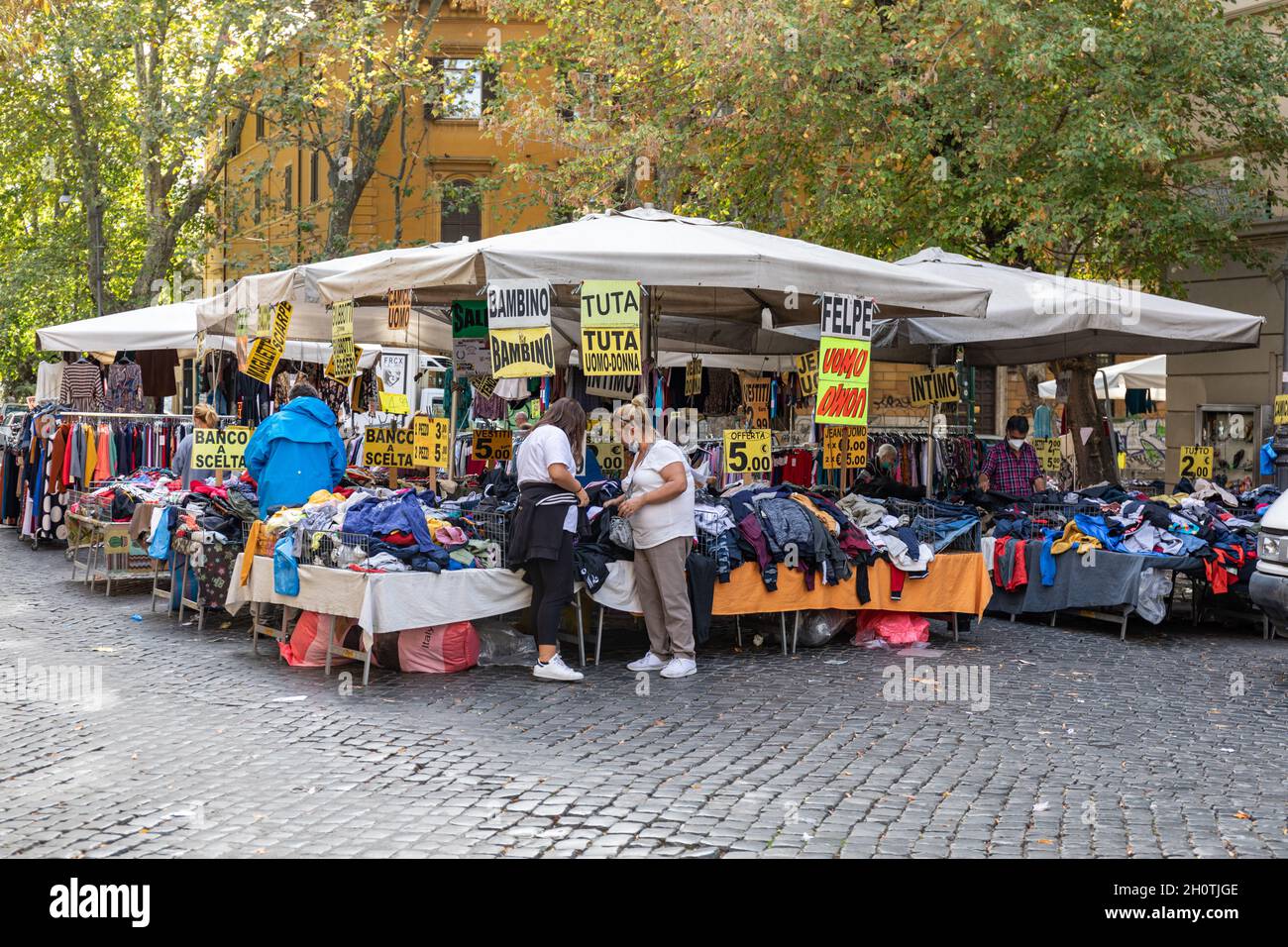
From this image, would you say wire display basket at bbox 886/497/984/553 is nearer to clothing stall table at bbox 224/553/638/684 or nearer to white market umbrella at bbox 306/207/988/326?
white market umbrella at bbox 306/207/988/326

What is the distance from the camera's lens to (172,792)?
6.29 metres

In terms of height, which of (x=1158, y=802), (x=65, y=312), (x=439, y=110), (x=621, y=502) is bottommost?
(x=1158, y=802)

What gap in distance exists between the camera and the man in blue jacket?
10.9 metres

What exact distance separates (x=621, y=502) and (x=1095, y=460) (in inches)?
415

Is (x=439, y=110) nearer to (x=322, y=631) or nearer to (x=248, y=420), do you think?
(x=248, y=420)

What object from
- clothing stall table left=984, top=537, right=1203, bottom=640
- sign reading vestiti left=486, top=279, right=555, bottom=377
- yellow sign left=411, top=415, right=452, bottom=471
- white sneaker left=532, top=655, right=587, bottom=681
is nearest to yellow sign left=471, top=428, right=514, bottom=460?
yellow sign left=411, top=415, right=452, bottom=471

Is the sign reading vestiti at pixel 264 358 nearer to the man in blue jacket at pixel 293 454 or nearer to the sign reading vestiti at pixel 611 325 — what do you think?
the man in blue jacket at pixel 293 454

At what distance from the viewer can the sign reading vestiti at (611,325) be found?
9469mm

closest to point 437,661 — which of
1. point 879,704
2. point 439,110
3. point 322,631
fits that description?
point 322,631

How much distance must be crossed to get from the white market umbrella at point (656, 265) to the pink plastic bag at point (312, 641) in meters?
2.42

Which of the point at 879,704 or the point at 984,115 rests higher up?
the point at 984,115

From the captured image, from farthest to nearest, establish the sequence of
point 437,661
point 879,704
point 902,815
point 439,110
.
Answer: point 439,110, point 437,661, point 879,704, point 902,815

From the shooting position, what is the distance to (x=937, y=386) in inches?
525

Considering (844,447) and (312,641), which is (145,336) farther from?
(844,447)
